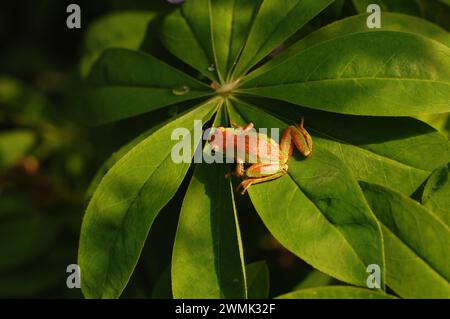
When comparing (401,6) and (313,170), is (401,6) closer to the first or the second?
(401,6)

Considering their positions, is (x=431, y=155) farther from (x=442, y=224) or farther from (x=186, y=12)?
(x=186, y=12)

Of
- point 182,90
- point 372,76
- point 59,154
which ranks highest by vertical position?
point 59,154

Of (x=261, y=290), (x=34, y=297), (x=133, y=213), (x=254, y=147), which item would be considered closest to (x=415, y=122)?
(x=254, y=147)

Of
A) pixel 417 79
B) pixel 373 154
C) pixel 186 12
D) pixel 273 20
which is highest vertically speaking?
pixel 186 12

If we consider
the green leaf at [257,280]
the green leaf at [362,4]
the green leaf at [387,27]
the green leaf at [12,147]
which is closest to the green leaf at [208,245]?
the green leaf at [257,280]

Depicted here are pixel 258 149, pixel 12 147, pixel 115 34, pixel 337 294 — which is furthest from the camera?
pixel 12 147

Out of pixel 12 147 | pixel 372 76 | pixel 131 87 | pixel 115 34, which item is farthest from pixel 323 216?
pixel 12 147
